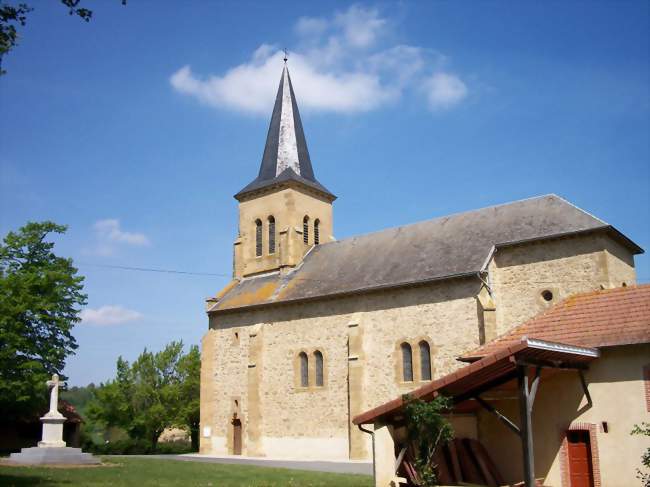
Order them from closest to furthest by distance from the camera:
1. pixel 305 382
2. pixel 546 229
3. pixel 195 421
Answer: pixel 546 229, pixel 305 382, pixel 195 421

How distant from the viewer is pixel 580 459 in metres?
14.5

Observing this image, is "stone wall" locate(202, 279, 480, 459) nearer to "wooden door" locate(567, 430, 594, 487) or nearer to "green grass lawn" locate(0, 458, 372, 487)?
"green grass lawn" locate(0, 458, 372, 487)

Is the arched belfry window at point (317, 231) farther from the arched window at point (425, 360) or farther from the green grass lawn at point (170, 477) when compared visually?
the green grass lawn at point (170, 477)

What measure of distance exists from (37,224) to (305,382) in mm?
15693

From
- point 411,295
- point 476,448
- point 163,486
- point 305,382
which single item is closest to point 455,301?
point 411,295

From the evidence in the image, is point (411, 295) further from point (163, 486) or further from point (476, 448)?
point (163, 486)

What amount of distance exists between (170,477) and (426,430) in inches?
323

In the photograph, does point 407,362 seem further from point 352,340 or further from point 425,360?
point 352,340

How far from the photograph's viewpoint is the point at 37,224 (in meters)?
32.9

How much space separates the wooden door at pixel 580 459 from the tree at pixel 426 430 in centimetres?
321

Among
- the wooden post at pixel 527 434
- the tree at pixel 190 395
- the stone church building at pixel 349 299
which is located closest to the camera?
the wooden post at pixel 527 434

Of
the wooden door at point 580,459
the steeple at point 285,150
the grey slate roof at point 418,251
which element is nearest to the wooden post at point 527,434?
the wooden door at point 580,459

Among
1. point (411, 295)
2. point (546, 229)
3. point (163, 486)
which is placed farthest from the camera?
point (411, 295)

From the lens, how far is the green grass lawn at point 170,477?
1564 centimetres
